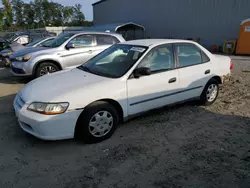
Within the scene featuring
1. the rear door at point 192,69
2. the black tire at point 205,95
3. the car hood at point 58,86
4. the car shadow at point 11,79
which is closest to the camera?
the car hood at point 58,86

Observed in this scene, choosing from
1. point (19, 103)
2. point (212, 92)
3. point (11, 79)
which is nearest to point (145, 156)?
point (19, 103)

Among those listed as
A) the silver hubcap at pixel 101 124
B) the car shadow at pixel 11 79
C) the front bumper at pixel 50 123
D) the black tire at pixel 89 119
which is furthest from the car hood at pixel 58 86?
the car shadow at pixel 11 79

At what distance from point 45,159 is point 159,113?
2387 millimetres

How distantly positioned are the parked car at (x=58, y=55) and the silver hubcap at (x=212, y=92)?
4.09 m

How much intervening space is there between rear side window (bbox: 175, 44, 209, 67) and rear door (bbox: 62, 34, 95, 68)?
3732 millimetres

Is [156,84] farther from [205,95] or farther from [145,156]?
[205,95]

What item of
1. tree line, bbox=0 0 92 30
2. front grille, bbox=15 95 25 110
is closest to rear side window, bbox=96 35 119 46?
front grille, bbox=15 95 25 110

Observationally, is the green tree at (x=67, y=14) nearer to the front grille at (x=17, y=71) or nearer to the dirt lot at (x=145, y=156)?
the front grille at (x=17, y=71)

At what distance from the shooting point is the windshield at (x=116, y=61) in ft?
12.3

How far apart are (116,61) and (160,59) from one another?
803mm

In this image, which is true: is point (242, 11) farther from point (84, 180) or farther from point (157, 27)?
point (84, 180)

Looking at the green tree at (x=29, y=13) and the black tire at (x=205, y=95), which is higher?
the green tree at (x=29, y=13)

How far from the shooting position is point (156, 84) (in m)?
3.84

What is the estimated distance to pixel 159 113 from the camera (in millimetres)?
4527
